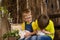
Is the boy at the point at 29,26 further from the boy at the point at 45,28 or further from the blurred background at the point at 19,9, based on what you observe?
the blurred background at the point at 19,9

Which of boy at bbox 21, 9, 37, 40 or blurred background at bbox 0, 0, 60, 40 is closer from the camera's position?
boy at bbox 21, 9, 37, 40

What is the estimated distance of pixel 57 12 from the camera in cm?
398

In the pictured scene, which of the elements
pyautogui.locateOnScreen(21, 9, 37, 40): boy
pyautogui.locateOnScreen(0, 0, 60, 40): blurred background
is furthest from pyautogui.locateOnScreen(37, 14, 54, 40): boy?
pyautogui.locateOnScreen(0, 0, 60, 40): blurred background

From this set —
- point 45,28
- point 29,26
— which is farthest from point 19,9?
point 45,28

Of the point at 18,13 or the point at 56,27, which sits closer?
the point at 56,27

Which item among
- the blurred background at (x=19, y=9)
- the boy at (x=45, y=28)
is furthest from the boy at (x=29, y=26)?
the blurred background at (x=19, y=9)

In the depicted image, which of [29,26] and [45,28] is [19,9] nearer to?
[29,26]

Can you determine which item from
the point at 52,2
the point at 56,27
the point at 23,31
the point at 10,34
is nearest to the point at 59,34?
the point at 56,27

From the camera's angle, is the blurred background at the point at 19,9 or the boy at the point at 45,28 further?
the blurred background at the point at 19,9

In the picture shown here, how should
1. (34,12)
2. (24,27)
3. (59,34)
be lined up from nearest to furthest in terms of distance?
(24,27), (59,34), (34,12)

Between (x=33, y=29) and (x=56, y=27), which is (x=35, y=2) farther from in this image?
(x=33, y=29)

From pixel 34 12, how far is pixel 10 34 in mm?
880

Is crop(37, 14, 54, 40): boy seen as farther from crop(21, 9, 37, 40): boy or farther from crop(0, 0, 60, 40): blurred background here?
crop(0, 0, 60, 40): blurred background

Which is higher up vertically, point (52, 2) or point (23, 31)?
point (52, 2)
